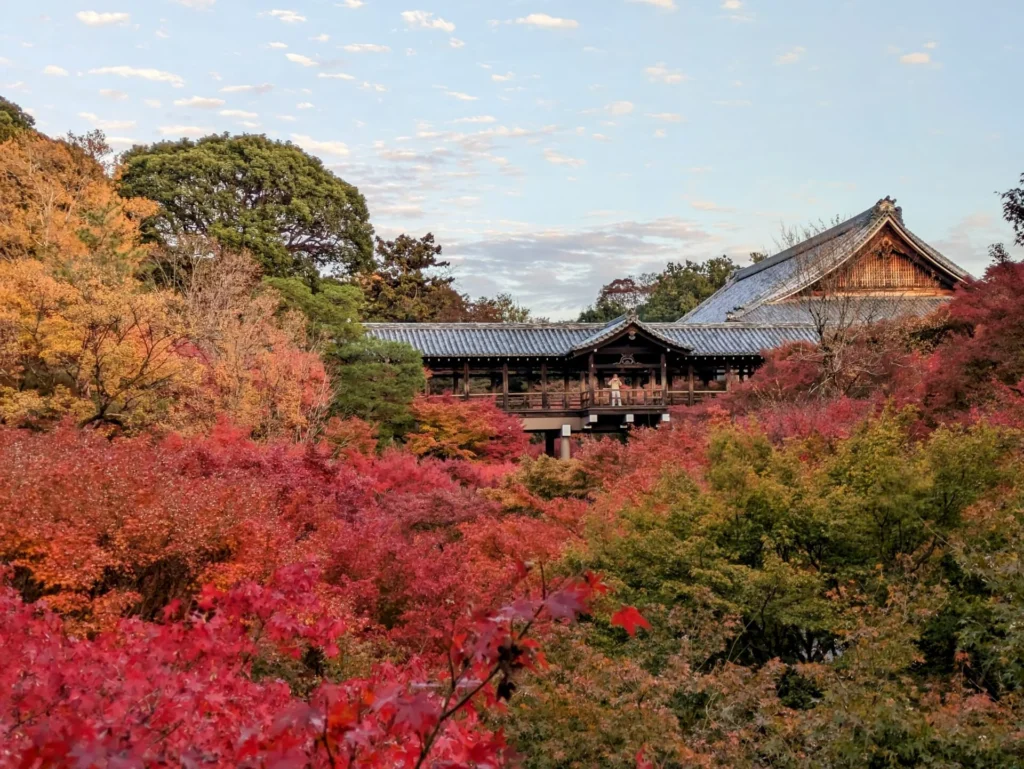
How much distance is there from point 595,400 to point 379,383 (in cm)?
807

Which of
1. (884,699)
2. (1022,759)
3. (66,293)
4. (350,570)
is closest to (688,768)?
(884,699)

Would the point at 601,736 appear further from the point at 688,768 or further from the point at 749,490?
the point at 749,490

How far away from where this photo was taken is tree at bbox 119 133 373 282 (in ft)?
97.8

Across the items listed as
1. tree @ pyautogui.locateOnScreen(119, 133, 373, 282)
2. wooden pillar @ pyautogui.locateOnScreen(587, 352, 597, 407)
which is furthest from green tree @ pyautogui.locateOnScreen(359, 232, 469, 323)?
wooden pillar @ pyautogui.locateOnScreen(587, 352, 597, 407)

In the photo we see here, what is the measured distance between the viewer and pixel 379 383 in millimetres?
20906

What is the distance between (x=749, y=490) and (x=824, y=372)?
1165cm

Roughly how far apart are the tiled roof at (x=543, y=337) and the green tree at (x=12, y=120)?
38.0 ft

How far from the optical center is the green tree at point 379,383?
20766 millimetres

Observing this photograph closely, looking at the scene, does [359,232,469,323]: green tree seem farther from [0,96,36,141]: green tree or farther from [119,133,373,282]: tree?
[0,96,36,141]: green tree

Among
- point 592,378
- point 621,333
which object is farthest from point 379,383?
point 621,333

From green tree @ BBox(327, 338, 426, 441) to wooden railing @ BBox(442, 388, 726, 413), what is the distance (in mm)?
5235

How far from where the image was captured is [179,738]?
3902mm

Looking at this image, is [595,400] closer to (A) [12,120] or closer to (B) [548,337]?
(B) [548,337]

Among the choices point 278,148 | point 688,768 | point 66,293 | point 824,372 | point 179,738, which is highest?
point 278,148
